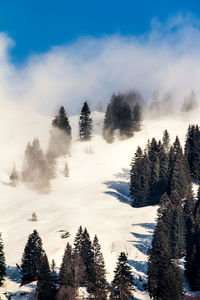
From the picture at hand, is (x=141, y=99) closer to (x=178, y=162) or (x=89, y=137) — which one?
(x=89, y=137)

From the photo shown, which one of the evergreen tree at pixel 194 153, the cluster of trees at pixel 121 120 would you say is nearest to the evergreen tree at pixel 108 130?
the cluster of trees at pixel 121 120

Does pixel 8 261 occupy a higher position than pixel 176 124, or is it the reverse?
pixel 176 124

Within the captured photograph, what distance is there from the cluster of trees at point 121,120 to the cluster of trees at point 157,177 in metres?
39.4

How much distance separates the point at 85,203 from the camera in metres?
99.8

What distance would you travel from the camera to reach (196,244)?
6291cm

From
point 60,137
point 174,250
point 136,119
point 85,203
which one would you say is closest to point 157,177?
point 85,203

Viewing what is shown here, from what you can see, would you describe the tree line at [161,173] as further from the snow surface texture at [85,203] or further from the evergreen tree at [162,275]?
the evergreen tree at [162,275]

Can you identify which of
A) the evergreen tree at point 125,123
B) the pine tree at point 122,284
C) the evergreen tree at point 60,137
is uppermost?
the evergreen tree at point 125,123

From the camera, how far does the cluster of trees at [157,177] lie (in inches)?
3750

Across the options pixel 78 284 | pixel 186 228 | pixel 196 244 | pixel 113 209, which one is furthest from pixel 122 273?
pixel 113 209

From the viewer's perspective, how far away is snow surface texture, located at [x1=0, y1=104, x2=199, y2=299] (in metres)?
69.4

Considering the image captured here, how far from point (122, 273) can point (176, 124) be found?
4387 inches

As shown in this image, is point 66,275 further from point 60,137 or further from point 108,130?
point 108,130

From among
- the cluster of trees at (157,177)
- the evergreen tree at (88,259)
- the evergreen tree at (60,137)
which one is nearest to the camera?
the evergreen tree at (88,259)
